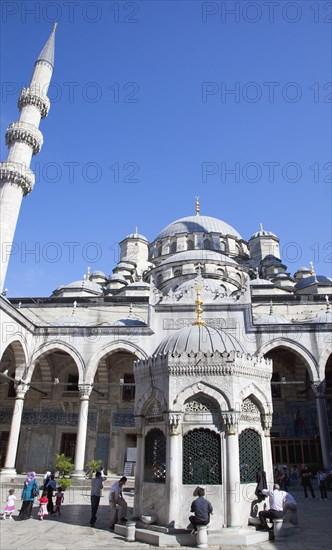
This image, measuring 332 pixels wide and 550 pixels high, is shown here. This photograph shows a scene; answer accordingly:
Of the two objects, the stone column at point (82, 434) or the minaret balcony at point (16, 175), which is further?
the minaret balcony at point (16, 175)

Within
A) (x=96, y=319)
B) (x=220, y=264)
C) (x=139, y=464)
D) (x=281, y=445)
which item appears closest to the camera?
(x=139, y=464)

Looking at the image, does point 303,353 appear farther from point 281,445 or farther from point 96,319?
point 96,319

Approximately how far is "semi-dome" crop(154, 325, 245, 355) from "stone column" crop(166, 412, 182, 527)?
3.82 feet

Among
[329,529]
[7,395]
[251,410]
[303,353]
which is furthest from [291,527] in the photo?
[7,395]

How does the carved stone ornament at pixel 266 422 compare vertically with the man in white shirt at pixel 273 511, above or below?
above

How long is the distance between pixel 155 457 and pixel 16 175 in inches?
669

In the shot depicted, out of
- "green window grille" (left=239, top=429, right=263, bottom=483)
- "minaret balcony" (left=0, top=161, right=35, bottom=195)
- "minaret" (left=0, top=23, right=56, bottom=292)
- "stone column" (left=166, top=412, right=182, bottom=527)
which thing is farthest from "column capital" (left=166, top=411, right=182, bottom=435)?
"minaret balcony" (left=0, top=161, right=35, bottom=195)

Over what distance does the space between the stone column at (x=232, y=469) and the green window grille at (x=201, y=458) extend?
0.17 metres

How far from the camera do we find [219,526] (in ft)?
19.1

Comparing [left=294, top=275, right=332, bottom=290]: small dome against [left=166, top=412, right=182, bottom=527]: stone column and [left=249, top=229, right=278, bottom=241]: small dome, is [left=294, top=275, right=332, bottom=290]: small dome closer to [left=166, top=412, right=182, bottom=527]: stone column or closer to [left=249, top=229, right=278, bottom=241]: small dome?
[left=249, top=229, right=278, bottom=241]: small dome

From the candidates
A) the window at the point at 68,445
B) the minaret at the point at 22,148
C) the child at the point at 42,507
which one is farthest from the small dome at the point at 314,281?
the child at the point at 42,507

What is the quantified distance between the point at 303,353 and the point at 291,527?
32.2 feet

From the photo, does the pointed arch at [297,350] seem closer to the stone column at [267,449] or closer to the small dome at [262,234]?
the stone column at [267,449]

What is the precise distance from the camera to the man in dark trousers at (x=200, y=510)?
17.7 ft
